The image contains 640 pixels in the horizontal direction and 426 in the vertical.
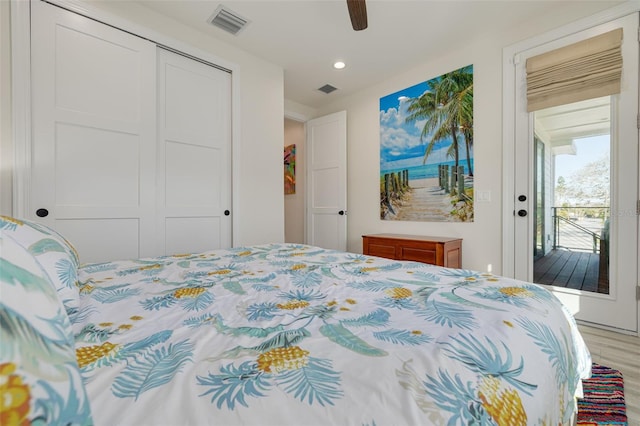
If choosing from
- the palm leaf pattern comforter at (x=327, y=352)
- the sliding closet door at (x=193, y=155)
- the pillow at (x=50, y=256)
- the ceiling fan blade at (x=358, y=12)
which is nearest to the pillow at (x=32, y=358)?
the palm leaf pattern comforter at (x=327, y=352)

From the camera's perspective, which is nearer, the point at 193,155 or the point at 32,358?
the point at 32,358

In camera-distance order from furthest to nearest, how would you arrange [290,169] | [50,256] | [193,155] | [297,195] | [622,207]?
[290,169] < [297,195] < [193,155] < [622,207] < [50,256]

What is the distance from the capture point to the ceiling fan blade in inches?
69.5

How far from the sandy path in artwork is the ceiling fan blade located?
190 cm

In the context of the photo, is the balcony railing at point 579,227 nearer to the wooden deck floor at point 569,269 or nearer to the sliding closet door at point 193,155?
the wooden deck floor at point 569,269

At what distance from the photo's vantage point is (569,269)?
2.52 m

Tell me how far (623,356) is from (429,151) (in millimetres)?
2298

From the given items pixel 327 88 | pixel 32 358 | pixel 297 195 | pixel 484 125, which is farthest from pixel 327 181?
pixel 32 358

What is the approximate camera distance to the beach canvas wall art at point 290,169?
5168 mm

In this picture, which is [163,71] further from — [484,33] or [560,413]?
[560,413]

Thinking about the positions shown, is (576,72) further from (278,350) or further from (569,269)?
(278,350)

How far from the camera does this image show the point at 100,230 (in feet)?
7.48

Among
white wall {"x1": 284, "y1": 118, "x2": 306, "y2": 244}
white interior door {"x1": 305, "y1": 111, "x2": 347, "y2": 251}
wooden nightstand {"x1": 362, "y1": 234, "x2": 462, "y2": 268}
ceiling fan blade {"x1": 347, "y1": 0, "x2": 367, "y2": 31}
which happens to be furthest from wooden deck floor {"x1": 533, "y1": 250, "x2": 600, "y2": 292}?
white wall {"x1": 284, "y1": 118, "x2": 306, "y2": 244}

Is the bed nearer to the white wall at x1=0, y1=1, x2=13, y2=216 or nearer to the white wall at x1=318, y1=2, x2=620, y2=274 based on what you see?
the white wall at x1=0, y1=1, x2=13, y2=216
